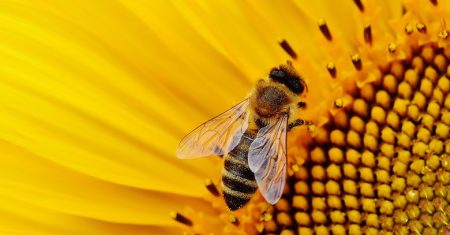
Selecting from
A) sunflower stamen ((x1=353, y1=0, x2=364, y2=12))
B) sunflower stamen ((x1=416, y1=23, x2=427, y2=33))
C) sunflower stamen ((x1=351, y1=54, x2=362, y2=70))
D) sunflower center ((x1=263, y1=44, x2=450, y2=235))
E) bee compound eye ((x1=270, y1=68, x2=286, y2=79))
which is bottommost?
sunflower center ((x1=263, y1=44, x2=450, y2=235))

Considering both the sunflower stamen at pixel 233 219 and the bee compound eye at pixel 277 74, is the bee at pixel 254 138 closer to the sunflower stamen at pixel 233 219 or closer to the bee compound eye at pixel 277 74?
the bee compound eye at pixel 277 74

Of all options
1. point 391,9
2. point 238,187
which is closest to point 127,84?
point 238,187

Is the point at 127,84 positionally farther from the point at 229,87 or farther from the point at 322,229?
the point at 322,229

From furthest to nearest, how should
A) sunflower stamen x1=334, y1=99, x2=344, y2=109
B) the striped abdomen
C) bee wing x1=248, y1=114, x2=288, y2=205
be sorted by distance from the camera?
sunflower stamen x1=334, y1=99, x2=344, y2=109, the striped abdomen, bee wing x1=248, y1=114, x2=288, y2=205

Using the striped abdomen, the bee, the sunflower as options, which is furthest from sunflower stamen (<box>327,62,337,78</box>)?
the striped abdomen

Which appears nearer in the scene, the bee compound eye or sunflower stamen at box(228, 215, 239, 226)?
the bee compound eye

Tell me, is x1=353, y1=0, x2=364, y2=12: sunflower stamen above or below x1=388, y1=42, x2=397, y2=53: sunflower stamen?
above

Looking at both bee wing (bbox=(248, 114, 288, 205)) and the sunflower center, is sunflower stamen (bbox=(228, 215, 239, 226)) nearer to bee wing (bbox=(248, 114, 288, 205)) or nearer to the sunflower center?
the sunflower center
